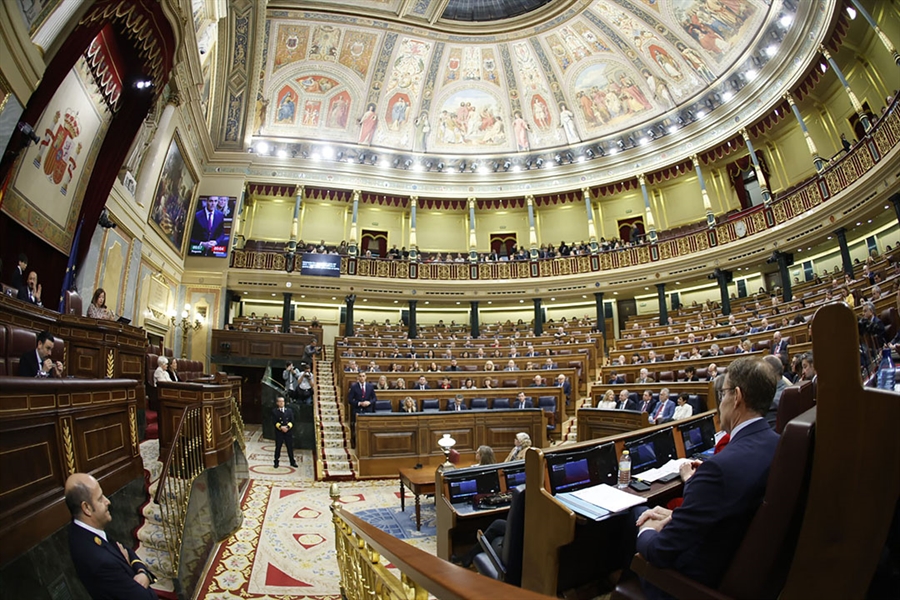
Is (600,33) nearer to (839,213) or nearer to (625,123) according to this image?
(625,123)

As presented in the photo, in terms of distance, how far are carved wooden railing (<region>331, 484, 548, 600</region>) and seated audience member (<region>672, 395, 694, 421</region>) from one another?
539cm

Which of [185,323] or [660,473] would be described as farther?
[185,323]

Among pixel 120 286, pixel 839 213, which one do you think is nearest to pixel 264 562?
pixel 120 286

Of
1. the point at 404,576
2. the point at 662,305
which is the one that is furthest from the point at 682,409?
the point at 662,305

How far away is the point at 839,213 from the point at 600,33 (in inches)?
441

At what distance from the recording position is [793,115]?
14.5m

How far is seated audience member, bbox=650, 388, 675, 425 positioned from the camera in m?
6.50

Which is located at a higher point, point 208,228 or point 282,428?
point 208,228

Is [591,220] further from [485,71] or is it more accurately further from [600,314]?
[485,71]

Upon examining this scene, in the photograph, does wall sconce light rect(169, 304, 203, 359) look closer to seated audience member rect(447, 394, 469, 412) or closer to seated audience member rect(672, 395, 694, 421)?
seated audience member rect(447, 394, 469, 412)

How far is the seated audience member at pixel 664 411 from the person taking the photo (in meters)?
6.50

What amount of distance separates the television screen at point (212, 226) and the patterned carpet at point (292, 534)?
9404mm

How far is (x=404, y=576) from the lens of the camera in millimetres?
1398

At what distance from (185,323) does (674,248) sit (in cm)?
1651
